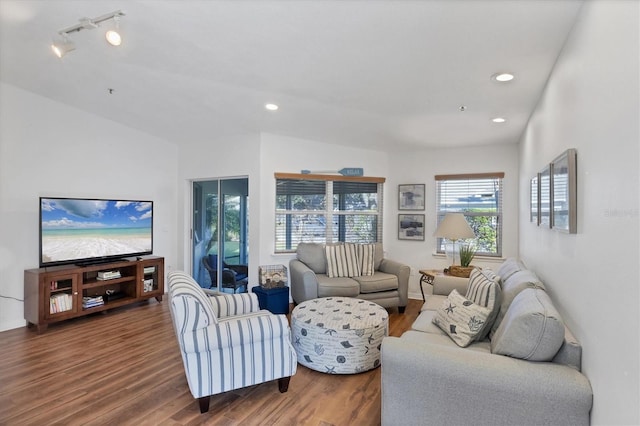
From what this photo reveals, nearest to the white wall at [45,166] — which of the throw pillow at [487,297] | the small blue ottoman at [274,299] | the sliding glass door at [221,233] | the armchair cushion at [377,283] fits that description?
the sliding glass door at [221,233]

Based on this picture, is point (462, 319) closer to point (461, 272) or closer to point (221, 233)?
point (461, 272)

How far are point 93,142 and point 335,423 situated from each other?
14.9 feet

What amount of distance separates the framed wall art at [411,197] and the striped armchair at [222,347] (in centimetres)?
350

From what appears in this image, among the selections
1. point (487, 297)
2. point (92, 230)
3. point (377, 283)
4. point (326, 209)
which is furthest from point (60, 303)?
point (487, 297)

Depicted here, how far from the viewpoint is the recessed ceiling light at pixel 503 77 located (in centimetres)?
253

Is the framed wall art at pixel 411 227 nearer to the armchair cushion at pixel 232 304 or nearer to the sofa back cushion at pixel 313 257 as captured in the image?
the sofa back cushion at pixel 313 257

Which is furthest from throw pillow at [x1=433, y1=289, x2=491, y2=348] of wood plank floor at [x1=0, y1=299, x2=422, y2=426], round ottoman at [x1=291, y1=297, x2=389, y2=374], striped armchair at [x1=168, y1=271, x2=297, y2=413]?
striped armchair at [x1=168, y1=271, x2=297, y2=413]

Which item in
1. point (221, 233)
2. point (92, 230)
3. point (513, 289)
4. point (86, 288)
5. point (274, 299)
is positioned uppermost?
point (92, 230)

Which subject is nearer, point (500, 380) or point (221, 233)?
point (500, 380)

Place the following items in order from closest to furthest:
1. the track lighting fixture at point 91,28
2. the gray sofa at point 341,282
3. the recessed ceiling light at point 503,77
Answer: the track lighting fixture at point 91,28 → the recessed ceiling light at point 503,77 → the gray sofa at point 341,282

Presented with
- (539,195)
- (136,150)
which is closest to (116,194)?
(136,150)

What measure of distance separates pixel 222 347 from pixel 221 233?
10.9 ft

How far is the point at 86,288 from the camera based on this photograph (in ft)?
13.4

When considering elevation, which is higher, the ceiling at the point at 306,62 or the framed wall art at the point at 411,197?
the ceiling at the point at 306,62
